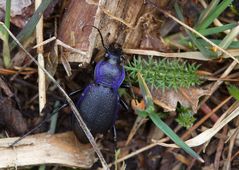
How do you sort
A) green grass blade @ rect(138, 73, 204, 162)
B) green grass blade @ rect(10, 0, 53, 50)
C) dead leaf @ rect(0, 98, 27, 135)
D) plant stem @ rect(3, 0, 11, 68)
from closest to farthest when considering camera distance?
plant stem @ rect(3, 0, 11, 68), green grass blade @ rect(10, 0, 53, 50), green grass blade @ rect(138, 73, 204, 162), dead leaf @ rect(0, 98, 27, 135)

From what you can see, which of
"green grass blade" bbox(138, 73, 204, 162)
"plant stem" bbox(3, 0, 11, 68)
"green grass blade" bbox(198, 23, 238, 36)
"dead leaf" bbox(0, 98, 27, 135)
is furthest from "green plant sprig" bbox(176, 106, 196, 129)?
"plant stem" bbox(3, 0, 11, 68)

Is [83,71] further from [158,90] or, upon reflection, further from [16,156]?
[16,156]

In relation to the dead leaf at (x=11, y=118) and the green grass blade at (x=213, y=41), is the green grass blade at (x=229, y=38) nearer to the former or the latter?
the green grass blade at (x=213, y=41)

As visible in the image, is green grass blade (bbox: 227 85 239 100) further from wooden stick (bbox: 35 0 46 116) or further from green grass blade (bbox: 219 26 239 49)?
wooden stick (bbox: 35 0 46 116)

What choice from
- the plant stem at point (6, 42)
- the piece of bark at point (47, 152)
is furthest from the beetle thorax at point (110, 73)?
the plant stem at point (6, 42)

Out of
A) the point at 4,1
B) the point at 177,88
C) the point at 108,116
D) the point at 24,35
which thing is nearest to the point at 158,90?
the point at 177,88

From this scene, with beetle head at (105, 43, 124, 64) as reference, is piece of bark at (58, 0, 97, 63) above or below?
above

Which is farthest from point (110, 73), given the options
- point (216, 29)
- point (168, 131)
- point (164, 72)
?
point (216, 29)
